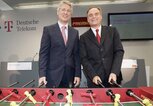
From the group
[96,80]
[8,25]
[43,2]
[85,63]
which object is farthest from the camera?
[8,25]

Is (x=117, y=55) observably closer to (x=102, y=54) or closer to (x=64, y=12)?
(x=102, y=54)

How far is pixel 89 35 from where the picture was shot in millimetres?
2406

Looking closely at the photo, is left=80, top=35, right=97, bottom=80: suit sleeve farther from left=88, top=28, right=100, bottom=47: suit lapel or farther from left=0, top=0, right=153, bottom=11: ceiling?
left=0, top=0, right=153, bottom=11: ceiling

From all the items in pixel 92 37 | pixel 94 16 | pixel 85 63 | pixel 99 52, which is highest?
pixel 94 16

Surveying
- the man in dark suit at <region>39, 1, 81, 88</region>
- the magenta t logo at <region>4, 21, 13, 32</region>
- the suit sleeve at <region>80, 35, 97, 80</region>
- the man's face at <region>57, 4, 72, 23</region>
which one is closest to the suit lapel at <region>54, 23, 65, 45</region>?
the man in dark suit at <region>39, 1, 81, 88</region>

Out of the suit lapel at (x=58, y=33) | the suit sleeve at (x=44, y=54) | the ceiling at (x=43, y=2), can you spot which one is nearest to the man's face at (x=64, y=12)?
the suit lapel at (x=58, y=33)

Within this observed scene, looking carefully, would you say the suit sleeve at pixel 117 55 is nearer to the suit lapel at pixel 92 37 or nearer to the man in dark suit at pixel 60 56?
the suit lapel at pixel 92 37

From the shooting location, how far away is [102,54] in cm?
231

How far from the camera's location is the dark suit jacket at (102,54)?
89.6 inches

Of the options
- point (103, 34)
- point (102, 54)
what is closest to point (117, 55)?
point (102, 54)

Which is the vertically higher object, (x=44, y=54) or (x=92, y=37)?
(x=92, y=37)

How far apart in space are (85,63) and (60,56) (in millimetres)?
265

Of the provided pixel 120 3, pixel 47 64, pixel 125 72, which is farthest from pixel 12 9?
pixel 47 64

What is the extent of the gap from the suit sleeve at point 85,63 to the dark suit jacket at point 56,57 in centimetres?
8
